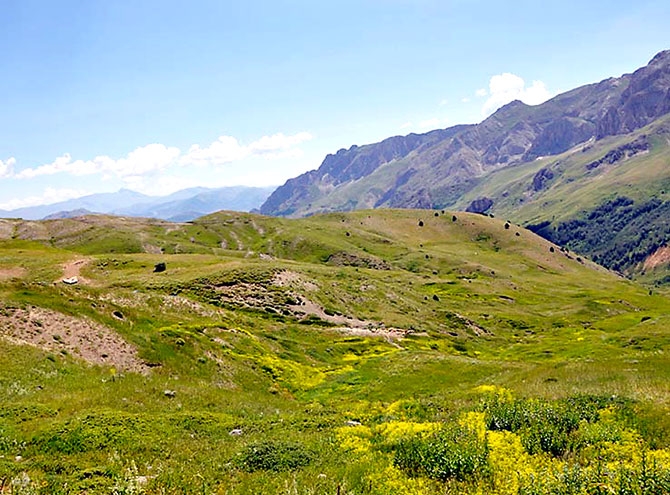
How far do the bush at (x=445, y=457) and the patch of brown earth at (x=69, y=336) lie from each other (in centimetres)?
2650

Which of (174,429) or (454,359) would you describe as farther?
(454,359)

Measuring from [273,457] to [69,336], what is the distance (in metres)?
28.1

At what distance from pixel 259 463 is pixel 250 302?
6978 cm

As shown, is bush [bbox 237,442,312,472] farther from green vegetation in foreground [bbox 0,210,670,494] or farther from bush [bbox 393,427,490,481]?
bush [bbox 393,427,490,481]

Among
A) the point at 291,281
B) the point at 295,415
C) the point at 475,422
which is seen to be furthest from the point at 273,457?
the point at 291,281

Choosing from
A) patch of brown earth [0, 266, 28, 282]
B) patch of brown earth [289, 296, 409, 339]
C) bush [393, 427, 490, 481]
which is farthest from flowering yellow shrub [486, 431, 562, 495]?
patch of brown earth [0, 266, 28, 282]

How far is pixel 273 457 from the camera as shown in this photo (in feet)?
55.3

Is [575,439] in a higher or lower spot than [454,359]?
higher

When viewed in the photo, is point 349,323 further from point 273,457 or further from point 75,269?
point 273,457

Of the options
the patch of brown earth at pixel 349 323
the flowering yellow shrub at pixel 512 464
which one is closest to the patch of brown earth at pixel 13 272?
the patch of brown earth at pixel 349 323

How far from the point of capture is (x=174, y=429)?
20578 millimetres

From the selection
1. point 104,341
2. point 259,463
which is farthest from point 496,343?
point 259,463

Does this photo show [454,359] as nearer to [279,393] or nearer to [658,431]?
[279,393]

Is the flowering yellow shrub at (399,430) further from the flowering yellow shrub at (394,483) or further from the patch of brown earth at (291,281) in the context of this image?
the patch of brown earth at (291,281)
